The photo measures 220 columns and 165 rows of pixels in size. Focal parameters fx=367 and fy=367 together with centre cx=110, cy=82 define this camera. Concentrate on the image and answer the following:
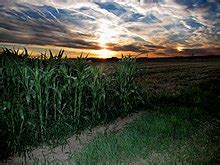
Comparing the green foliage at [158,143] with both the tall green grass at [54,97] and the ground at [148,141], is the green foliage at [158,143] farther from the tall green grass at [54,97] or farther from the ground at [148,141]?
the tall green grass at [54,97]

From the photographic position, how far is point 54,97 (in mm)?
7488

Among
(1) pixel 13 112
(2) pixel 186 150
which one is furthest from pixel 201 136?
(1) pixel 13 112

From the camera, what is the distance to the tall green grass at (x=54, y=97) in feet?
22.5

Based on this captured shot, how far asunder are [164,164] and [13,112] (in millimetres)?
2885

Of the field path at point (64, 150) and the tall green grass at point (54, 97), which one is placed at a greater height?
the tall green grass at point (54, 97)

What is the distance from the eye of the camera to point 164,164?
6.24 meters

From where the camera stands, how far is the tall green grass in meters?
6.86

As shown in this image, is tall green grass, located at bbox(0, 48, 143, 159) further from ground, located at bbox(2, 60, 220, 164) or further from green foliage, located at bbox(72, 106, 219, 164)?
green foliage, located at bbox(72, 106, 219, 164)

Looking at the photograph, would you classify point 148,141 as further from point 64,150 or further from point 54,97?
point 54,97

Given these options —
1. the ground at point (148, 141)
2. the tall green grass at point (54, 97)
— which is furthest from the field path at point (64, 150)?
the tall green grass at point (54, 97)

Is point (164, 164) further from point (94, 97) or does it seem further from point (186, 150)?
point (94, 97)

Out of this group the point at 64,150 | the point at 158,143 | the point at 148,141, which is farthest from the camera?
the point at 148,141

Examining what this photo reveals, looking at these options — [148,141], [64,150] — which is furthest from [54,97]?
[148,141]

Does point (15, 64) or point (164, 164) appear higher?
point (15, 64)
